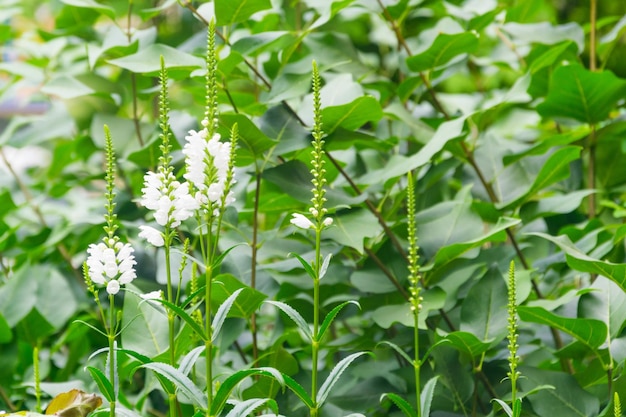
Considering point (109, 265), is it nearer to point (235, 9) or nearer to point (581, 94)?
point (235, 9)

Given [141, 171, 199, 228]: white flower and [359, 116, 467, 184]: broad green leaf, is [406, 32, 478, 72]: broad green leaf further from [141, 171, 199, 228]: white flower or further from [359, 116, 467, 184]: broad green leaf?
[141, 171, 199, 228]: white flower

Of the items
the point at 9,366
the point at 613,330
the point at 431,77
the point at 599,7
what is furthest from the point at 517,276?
the point at 599,7

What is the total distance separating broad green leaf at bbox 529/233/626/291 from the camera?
1.24 m

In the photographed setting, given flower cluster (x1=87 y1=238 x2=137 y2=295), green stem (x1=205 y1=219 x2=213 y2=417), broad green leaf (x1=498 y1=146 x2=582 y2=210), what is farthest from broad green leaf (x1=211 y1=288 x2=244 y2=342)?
broad green leaf (x1=498 y1=146 x2=582 y2=210)

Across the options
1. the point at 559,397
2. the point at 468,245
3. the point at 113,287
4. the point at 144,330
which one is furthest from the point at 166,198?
the point at 559,397

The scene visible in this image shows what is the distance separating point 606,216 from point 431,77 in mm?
558

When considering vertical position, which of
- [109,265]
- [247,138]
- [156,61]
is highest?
[156,61]

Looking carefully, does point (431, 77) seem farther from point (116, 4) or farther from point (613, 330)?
point (116, 4)

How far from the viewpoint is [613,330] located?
1.33 m

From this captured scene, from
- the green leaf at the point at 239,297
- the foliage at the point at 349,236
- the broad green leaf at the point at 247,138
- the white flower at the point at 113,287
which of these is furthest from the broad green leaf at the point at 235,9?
the white flower at the point at 113,287

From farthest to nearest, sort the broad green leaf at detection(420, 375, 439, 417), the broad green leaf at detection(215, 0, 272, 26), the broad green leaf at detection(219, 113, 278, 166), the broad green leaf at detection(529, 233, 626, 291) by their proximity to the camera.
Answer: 1. the broad green leaf at detection(215, 0, 272, 26)
2. the broad green leaf at detection(219, 113, 278, 166)
3. the broad green leaf at detection(529, 233, 626, 291)
4. the broad green leaf at detection(420, 375, 439, 417)

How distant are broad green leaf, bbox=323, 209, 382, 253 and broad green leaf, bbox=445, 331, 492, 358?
0.21m

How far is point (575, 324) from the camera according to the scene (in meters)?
1.28

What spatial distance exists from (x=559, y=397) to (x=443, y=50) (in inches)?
27.3
